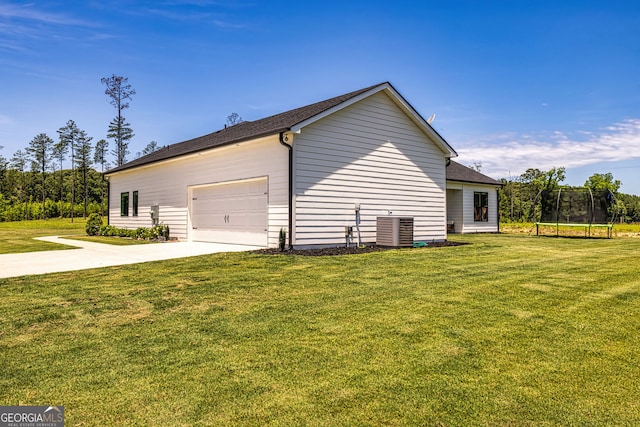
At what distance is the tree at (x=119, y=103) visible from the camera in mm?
37156

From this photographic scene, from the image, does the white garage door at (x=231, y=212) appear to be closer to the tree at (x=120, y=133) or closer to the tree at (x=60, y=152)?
the tree at (x=120, y=133)

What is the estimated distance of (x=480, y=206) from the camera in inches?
861

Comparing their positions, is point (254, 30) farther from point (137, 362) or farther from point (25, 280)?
point (137, 362)

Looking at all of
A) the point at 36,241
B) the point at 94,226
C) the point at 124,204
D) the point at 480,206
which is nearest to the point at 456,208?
the point at 480,206

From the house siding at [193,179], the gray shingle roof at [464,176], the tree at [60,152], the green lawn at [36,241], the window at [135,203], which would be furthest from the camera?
the tree at [60,152]

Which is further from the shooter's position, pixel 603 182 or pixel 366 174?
pixel 603 182

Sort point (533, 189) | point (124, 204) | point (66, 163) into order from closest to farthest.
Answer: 1. point (124, 204)
2. point (66, 163)
3. point (533, 189)

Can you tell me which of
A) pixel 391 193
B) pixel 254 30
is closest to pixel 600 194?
pixel 391 193

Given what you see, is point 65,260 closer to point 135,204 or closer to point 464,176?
point 135,204

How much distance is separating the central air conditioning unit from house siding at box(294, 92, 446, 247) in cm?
57

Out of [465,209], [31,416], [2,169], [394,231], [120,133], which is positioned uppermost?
[120,133]

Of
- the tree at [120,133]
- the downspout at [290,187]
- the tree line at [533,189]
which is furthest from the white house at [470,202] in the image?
the tree at [120,133]

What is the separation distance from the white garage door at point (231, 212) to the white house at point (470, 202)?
38.1 ft

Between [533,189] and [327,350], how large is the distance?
5712cm
